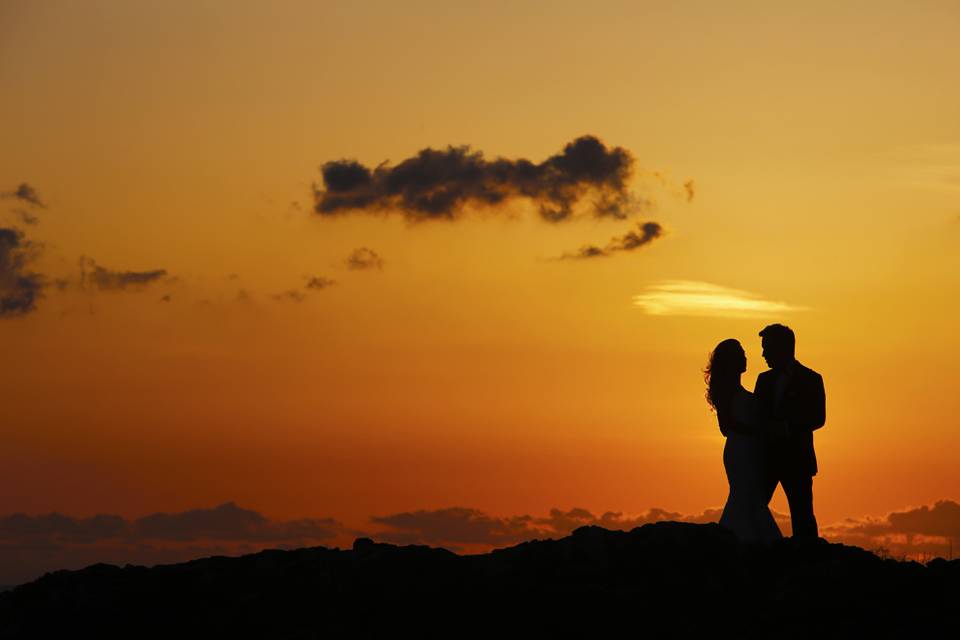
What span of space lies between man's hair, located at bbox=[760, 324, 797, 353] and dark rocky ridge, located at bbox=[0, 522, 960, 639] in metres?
3.30

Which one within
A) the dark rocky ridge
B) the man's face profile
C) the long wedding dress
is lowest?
the dark rocky ridge

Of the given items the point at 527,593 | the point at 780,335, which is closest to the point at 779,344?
the point at 780,335

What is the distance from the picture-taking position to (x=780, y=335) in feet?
79.4

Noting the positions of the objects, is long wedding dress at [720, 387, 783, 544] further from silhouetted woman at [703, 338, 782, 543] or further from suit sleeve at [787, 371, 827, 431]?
suit sleeve at [787, 371, 827, 431]

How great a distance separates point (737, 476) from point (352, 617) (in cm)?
727

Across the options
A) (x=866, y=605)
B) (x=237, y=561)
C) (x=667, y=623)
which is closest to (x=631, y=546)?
(x=667, y=623)

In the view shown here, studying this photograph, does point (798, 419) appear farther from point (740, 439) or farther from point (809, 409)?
point (740, 439)

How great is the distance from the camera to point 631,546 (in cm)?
2277

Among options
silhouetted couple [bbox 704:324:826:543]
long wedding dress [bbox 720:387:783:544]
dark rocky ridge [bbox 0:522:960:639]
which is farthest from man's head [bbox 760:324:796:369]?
dark rocky ridge [bbox 0:522:960:639]

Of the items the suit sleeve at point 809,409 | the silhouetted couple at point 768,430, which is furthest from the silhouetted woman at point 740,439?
the suit sleeve at point 809,409

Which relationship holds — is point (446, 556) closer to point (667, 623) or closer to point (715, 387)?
point (667, 623)

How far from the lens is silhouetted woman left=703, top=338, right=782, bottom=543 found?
2419 centimetres

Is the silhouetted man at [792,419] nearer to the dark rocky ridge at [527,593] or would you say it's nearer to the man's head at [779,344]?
the man's head at [779,344]

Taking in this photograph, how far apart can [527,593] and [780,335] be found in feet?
21.0
